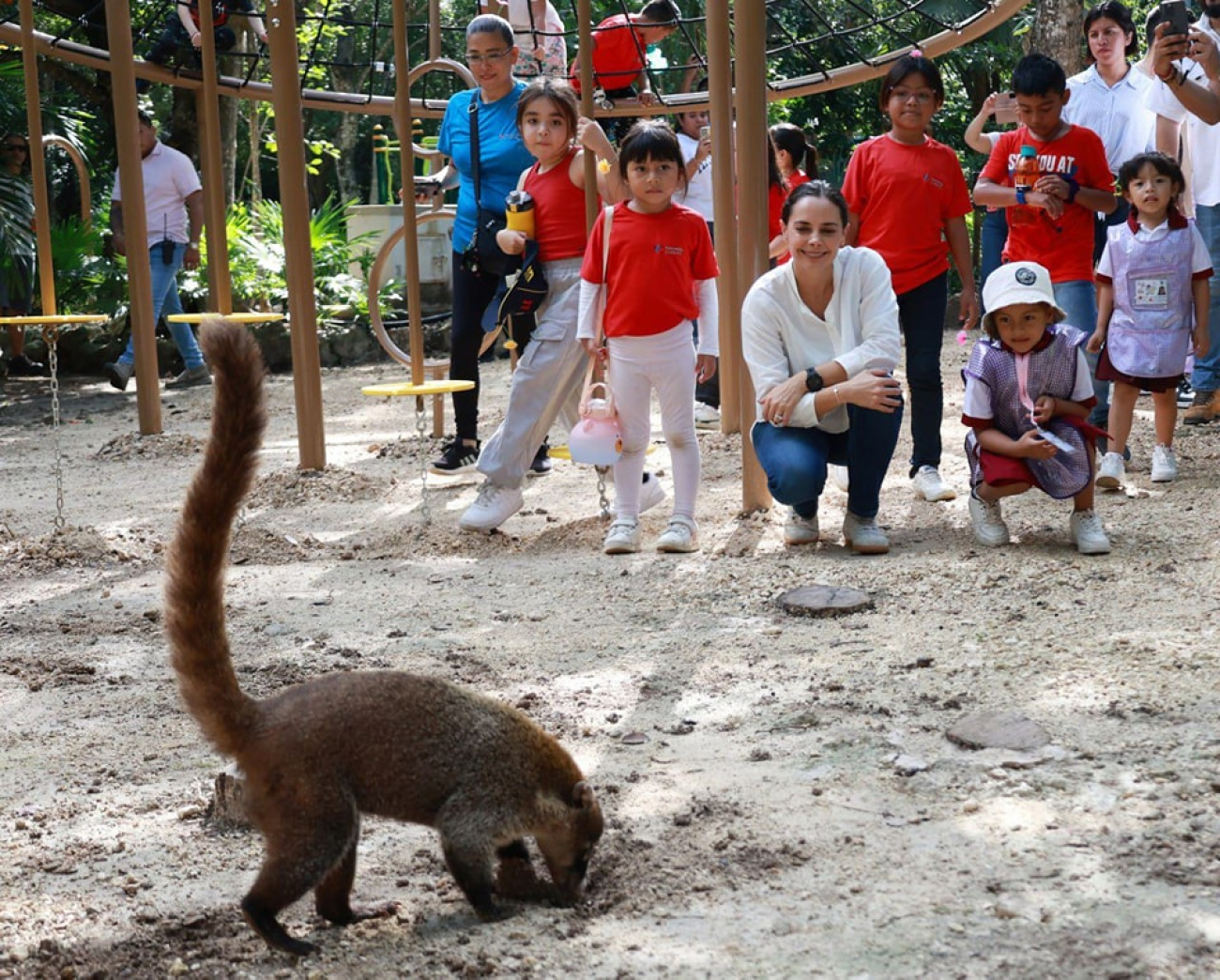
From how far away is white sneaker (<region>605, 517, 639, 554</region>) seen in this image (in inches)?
224

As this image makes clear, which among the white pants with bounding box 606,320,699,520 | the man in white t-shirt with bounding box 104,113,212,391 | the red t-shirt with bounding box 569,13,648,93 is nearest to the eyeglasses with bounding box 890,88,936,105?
the white pants with bounding box 606,320,699,520

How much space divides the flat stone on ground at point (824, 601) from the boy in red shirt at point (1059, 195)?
88.3 inches

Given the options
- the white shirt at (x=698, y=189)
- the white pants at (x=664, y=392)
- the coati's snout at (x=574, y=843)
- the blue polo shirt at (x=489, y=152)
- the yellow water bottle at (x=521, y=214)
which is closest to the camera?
the coati's snout at (x=574, y=843)

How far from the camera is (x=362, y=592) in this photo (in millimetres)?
5266

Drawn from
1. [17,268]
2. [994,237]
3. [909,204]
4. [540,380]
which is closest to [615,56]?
[994,237]

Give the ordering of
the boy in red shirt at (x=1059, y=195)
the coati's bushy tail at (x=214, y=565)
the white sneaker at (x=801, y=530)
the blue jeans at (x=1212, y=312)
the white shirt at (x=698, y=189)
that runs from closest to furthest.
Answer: the coati's bushy tail at (x=214, y=565) → the white sneaker at (x=801, y=530) → the boy in red shirt at (x=1059, y=195) → the blue jeans at (x=1212, y=312) → the white shirt at (x=698, y=189)

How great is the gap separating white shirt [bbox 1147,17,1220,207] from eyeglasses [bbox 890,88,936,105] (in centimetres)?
150

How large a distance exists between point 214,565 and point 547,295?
12.2 feet

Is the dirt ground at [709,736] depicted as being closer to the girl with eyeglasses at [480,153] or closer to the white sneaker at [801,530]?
the white sneaker at [801,530]

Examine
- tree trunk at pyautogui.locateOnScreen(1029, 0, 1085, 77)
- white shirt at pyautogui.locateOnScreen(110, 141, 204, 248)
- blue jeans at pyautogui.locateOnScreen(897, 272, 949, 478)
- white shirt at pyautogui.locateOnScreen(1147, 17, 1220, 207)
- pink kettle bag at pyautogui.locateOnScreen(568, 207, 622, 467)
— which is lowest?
pink kettle bag at pyautogui.locateOnScreen(568, 207, 622, 467)

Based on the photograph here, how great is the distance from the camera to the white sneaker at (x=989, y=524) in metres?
5.32

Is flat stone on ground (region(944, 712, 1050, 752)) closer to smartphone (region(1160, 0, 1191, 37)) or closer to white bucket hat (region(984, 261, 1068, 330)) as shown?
white bucket hat (region(984, 261, 1068, 330))

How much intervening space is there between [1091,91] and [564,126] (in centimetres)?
305

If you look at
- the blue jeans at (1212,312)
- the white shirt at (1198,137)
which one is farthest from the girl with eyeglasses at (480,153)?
the blue jeans at (1212,312)
